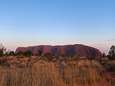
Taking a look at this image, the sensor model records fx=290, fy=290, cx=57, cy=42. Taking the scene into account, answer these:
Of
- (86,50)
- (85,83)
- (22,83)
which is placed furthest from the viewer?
(86,50)

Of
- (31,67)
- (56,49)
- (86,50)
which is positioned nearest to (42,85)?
(31,67)

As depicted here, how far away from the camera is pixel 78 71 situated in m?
13.8

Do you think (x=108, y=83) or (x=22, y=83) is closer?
Answer: (x=22, y=83)

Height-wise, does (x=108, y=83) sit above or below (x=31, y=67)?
below

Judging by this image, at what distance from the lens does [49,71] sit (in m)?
11.3

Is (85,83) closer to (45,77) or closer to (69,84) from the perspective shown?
(69,84)

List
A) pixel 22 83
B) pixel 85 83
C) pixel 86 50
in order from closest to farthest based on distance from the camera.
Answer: pixel 22 83 → pixel 85 83 → pixel 86 50

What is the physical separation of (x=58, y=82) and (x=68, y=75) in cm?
227

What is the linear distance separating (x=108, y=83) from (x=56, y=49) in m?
118

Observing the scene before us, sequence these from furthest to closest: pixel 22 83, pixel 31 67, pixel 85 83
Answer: pixel 85 83 < pixel 31 67 < pixel 22 83

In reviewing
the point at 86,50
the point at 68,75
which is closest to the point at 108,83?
the point at 68,75

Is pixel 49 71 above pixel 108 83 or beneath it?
above

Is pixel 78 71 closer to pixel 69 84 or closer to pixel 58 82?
pixel 69 84

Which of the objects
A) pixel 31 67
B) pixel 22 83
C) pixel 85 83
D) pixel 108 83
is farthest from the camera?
pixel 108 83
